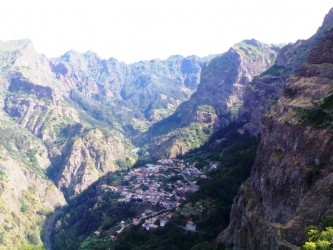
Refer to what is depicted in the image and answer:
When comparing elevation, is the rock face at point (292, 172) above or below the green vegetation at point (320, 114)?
below

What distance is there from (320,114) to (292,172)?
1257 centimetres

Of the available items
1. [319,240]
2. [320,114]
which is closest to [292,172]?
[320,114]

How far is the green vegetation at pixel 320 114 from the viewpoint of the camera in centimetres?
7202

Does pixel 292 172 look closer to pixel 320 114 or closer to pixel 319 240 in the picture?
pixel 320 114

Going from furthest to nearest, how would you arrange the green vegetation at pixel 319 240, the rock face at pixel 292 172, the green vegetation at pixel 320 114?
the green vegetation at pixel 320 114 < the rock face at pixel 292 172 < the green vegetation at pixel 319 240

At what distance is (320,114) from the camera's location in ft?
249

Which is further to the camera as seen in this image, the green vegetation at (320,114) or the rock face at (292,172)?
the green vegetation at (320,114)

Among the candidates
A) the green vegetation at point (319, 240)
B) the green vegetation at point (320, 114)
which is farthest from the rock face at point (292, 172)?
the green vegetation at point (319, 240)

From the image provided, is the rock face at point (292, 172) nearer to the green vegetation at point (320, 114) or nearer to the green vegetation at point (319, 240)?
the green vegetation at point (320, 114)

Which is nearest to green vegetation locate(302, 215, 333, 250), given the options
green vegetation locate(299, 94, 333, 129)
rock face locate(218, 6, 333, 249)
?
rock face locate(218, 6, 333, 249)

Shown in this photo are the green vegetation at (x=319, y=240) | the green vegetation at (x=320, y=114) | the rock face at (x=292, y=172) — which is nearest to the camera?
the green vegetation at (x=319, y=240)

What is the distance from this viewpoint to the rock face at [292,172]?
194 ft

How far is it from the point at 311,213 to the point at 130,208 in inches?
5657

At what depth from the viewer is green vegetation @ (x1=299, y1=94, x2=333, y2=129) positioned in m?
72.0
